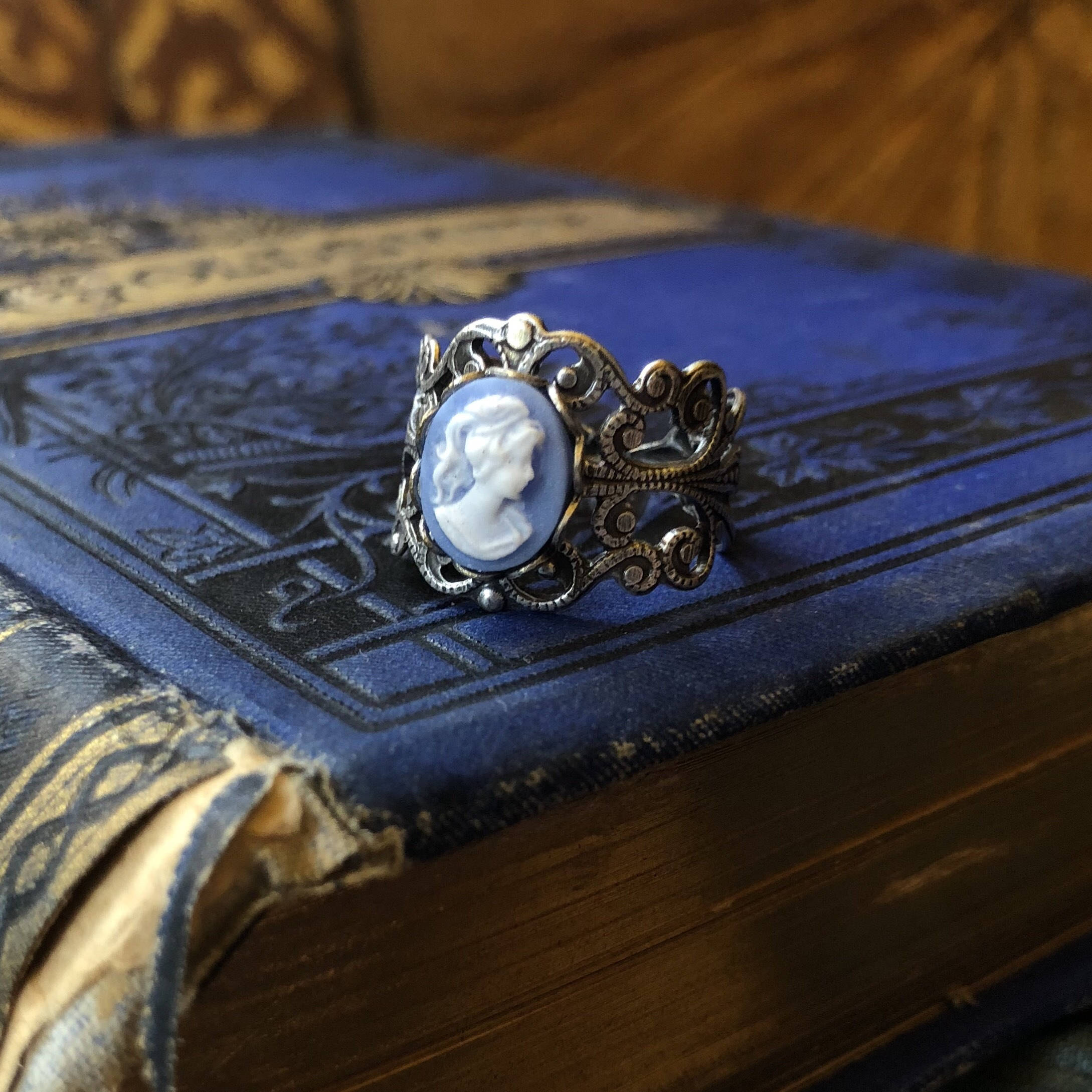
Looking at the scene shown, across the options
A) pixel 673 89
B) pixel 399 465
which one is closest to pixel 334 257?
pixel 399 465

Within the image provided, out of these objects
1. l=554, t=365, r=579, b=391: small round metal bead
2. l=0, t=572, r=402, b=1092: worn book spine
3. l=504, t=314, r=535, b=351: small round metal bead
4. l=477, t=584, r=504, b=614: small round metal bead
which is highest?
l=504, t=314, r=535, b=351: small round metal bead

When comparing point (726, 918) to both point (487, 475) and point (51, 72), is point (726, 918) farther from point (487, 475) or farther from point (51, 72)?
point (51, 72)

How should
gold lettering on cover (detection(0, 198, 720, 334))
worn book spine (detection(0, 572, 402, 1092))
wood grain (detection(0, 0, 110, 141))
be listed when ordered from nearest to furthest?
worn book spine (detection(0, 572, 402, 1092)) → gold lettering on cover (detection(0, 198, 720, 334)) → wood grain (detection(0, 0, 110, 141))

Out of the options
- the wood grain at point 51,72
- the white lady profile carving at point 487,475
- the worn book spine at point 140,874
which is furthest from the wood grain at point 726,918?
the wood grain at point 51,72

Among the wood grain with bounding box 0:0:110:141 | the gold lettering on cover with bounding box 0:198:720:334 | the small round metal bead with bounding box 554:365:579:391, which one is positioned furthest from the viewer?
the wood grain with bounding box 0:0:110:141

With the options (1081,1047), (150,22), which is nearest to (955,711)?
(1081,1047)

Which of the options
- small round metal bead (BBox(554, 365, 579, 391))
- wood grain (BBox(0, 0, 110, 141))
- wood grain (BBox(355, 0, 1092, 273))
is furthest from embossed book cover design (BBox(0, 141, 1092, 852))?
wood grain (BBox(355, 0, 1092, 273))

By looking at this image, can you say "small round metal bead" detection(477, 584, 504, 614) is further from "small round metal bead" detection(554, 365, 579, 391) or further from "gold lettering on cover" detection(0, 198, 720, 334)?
"gold lettering on cover" detection(0, 198, 720, 334)

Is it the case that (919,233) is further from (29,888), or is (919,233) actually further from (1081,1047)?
(29,888)
